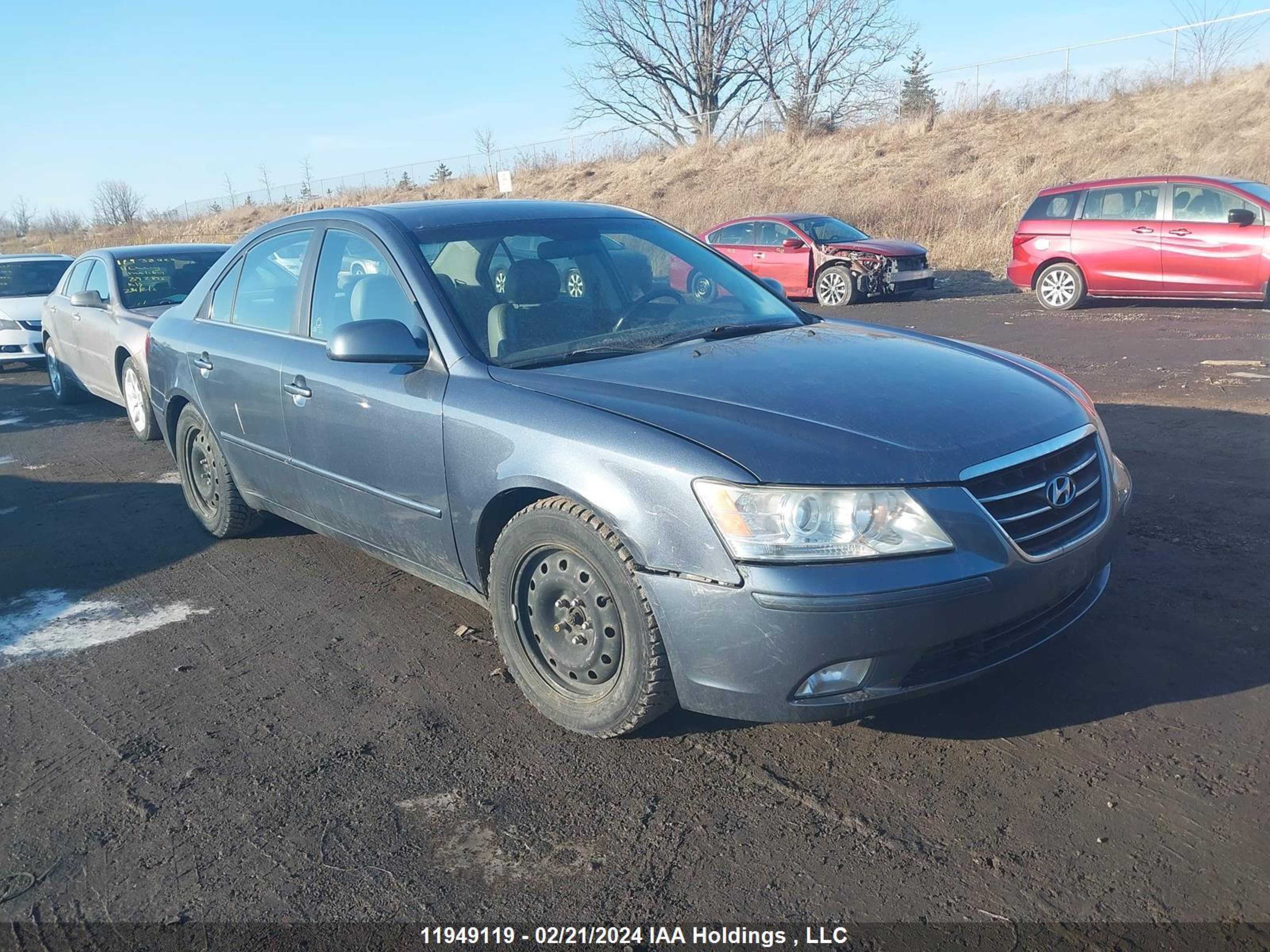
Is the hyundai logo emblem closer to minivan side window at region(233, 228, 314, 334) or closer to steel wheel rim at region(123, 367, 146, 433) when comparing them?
minivan side window at region(233, 228, 314, 334)

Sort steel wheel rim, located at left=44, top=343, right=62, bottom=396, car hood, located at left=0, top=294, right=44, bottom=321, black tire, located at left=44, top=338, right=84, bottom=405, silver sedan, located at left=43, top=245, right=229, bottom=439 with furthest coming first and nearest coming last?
car hood, located at left=0, top=294, right=44, bottom=321, steel wheel rim, located at left=44, top=343, right=62, bottom=396, black tire, located at left=44, top=338, right=84, bottom=405, silver sedan, located at left=43, top=245, right=229, bottom=439

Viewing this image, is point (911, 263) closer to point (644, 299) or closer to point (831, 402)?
point (644, 299)

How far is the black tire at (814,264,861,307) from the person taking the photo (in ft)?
53.8

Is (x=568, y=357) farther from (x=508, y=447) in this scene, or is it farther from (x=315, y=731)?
(x=315, y=731)

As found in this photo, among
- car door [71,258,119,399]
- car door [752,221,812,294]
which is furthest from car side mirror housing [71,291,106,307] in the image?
car door [752,221,812,294]

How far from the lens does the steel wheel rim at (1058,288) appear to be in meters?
14.1

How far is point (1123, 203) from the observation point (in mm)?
13391

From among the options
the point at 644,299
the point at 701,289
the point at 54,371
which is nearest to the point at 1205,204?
the point at 701,289

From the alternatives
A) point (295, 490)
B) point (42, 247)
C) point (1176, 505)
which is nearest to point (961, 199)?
point (1176, 505)

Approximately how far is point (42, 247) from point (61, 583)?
176 ft

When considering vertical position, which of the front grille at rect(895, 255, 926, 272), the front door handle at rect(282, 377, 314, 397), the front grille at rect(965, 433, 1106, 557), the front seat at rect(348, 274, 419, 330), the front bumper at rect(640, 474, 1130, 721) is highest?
the front seat at rect(348, 274, 419, 330)

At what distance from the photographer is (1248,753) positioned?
117 inches

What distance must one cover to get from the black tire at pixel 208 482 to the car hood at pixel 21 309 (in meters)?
8.77

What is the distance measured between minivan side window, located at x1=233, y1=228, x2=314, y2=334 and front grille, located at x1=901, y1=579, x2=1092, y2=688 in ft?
10.4
